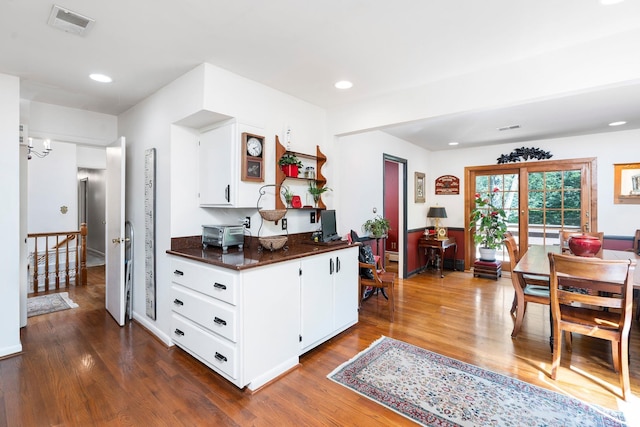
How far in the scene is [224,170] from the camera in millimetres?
2705

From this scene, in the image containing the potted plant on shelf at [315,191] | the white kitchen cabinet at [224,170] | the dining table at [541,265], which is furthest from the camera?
the potted plant on shelf at [315,191]

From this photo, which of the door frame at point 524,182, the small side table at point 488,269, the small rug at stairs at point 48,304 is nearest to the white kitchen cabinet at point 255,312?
the small rug at stairs at point 48,304

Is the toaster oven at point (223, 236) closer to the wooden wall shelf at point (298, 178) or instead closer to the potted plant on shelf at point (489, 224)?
the wooden wall shelf at point (298, 178)

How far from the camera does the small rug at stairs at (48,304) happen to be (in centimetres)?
372

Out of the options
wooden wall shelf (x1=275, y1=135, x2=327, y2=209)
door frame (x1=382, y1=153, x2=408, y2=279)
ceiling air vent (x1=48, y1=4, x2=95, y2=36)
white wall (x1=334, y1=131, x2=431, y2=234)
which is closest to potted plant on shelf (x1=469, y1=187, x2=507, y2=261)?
door frame (x1=382, y1=153, x2=408, y2=279)

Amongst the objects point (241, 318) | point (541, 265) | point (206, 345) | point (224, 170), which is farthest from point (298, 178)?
point (541, 265)

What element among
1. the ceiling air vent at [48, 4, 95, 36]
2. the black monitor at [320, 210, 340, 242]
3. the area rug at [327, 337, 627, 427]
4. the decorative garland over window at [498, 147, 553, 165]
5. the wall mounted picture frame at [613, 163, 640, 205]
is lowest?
the area rug at [327, 337, 627, 427]

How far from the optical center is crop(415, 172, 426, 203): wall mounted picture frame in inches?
224

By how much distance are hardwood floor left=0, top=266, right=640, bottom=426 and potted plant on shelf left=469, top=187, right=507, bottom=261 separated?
1844 millimetres

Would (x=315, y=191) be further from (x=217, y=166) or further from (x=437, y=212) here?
(x=437, y=212)

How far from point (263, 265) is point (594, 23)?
8.83 ft

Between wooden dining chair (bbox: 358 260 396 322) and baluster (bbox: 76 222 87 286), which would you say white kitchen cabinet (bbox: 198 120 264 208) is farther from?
baluster (bbox: 76 222 87 286)

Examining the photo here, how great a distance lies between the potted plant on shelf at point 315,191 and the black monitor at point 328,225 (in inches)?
9.3

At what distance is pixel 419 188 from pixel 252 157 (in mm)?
3982
